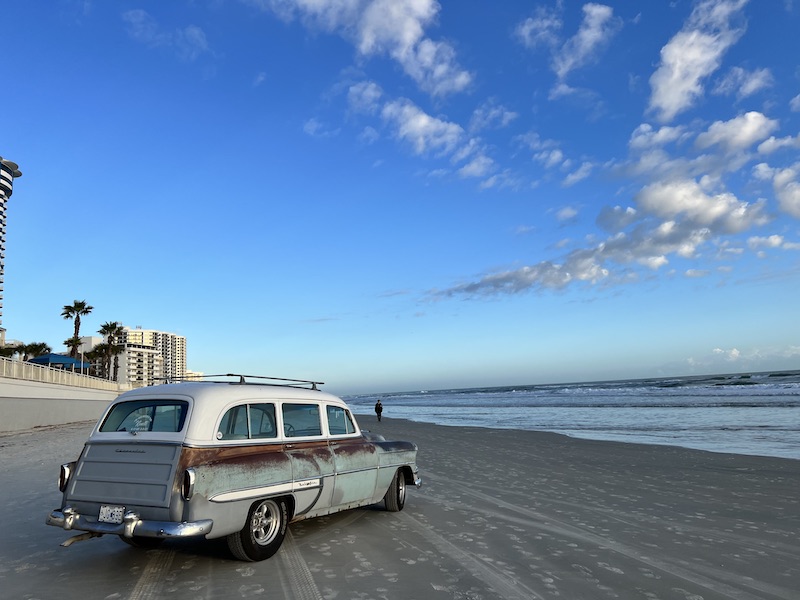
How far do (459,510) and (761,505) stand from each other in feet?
15.5

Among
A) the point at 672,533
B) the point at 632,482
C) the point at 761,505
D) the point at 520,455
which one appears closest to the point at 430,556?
the point at 672,533

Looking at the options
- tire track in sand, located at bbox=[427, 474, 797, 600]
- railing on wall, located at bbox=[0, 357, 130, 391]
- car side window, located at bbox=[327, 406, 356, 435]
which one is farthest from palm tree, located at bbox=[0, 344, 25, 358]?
tire track in sand, located at bbox=[427, 474, 797, 600]

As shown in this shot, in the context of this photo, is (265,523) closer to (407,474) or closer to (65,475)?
(65,475)

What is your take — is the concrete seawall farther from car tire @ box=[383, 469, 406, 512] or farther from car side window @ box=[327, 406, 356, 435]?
car side window @ box=[327, 406, 356, 435]

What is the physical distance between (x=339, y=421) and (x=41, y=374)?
3151 centimetres

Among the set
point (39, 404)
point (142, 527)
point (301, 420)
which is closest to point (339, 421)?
point (301, 420)

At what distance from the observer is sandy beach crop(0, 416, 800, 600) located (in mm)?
5242

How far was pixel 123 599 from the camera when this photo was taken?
5008 millimetres

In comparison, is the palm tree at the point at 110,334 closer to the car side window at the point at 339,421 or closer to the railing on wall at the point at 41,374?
the railing on wall at the point at 41,374

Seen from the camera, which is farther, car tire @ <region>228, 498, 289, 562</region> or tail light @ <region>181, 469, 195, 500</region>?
car tire @ <region>228, 498, 289, 562</region>

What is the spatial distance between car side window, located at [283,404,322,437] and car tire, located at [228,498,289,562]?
2.71 feet

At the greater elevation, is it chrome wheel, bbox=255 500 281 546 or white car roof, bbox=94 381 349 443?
white car roof, bbox=94 381 349 443

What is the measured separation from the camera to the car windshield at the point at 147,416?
19.6 feet

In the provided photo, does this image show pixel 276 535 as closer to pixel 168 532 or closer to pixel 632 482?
pixel 168 532
